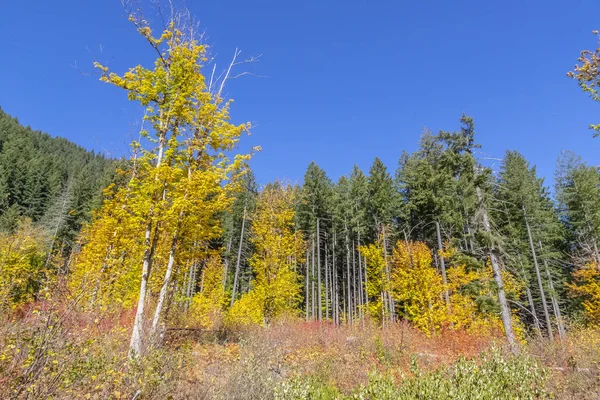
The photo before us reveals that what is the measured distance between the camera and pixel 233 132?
10219mm

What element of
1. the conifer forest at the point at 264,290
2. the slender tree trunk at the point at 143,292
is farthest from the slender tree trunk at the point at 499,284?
the slender tree trunk at the point at 143,292

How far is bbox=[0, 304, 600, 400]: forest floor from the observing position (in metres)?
3.62

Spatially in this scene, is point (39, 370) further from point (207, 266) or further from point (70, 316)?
point (207, 266)

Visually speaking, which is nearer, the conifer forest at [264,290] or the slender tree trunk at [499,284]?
the conifer forest at [264,290]

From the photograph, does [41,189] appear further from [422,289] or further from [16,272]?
[422,289]

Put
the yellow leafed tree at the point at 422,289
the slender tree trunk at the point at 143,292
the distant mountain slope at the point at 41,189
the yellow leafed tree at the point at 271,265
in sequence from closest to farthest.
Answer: the slender tree trunk at the point at 143,292 < the yellow leafed tree at the point at 422,289 < the yellow leafed tree at the point at 271,265 < the distant mountain slope at the point at 41,189

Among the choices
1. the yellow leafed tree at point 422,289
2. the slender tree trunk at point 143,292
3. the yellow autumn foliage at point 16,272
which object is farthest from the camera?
the yellow leafed tree at point 422,289

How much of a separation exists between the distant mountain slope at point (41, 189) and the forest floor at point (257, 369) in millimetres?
32924

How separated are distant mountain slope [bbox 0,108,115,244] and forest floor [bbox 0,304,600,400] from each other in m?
32.9

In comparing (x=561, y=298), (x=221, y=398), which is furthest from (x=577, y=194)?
(x=221, y=398)

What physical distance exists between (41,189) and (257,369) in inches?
2836

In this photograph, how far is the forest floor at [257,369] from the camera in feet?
11.9

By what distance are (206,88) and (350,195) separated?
27940mm

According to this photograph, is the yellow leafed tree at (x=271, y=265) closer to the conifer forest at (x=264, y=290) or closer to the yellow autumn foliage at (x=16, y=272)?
the conifer forest at (x=264, y=290)
